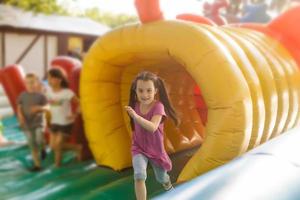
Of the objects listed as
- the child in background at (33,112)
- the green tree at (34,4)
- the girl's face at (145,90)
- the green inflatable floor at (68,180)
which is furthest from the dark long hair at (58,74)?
the green tree at (34,4)

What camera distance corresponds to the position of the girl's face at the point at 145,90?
96.2 inches

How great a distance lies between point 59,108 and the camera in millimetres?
4449

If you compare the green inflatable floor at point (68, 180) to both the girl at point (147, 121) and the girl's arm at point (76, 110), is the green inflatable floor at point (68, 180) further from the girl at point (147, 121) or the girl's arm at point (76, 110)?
the girl at point (147, 121)

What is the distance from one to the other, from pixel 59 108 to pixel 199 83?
1.77 m

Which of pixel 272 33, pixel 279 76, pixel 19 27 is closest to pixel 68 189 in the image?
pixel 279 76

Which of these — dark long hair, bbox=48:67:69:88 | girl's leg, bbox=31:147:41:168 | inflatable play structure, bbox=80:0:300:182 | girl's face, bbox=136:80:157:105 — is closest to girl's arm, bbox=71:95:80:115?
dark long hair, bbox=48:67:69:88

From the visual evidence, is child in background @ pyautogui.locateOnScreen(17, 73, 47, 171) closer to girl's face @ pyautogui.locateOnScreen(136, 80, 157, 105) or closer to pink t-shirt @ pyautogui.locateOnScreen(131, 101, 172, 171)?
pink t-shirt @ pyautogui.locateOnScreen(131, 101, 172, 171)

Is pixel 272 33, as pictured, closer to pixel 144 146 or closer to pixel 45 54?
pixel 144 146

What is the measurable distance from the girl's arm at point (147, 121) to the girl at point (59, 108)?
2.10 meters

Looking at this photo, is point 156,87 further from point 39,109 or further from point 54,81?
point 39,109

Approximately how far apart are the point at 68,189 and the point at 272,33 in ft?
8.82

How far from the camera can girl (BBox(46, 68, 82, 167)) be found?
4406mm

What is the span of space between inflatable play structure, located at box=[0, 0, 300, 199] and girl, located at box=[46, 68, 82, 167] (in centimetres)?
36

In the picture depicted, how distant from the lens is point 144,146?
8.57 feet
